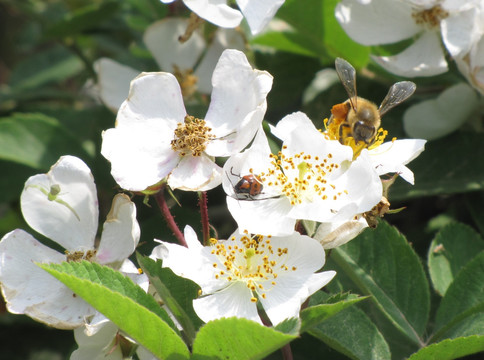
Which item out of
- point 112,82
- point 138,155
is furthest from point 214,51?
point 138,155

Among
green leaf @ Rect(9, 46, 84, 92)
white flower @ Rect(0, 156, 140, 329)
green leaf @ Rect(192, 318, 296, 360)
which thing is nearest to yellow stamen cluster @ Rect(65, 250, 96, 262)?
white flower @ Rect(0, 156, 140, 329)

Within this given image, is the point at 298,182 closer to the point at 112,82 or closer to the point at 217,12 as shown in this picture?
the point at 217,12

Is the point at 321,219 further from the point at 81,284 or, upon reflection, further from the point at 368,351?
the point at 81,284

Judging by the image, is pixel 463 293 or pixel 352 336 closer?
pixel 352 336

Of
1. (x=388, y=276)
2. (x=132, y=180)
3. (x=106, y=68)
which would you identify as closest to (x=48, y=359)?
(x=106, y=68)

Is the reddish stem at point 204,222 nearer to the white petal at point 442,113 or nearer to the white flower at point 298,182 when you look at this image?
the white flower at point 298,182

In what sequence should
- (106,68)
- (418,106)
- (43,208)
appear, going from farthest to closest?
(106,68) < (418,106) < (43,208)

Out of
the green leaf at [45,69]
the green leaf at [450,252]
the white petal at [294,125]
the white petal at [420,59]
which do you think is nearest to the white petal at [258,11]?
the white petal at [294,125]
